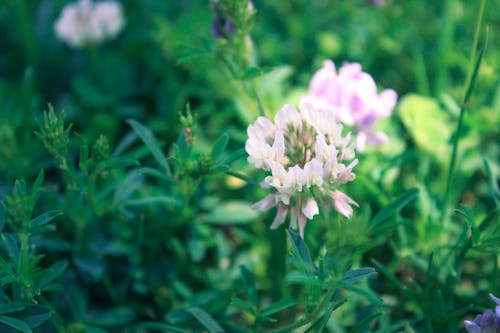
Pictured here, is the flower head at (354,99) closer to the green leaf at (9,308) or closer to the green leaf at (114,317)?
the green leaf at (114,317)

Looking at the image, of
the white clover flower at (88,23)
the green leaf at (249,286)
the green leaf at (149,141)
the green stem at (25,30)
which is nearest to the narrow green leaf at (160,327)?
the green leaf at (249,286)

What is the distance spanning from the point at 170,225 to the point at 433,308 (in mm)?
1144

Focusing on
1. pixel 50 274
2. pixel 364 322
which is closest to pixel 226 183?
pixel 50 274

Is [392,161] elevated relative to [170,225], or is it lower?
elevated

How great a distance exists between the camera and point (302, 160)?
194 centimetres

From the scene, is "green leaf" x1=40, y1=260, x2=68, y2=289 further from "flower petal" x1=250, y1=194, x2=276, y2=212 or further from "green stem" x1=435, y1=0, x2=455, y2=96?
"green stem" x1=435, y1=0, x2=455, y2=96

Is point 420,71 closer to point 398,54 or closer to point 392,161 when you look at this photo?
point 398,54

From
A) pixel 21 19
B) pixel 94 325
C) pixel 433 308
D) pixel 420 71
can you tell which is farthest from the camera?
pixel 21 19

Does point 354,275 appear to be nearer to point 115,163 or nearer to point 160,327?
point 160,327

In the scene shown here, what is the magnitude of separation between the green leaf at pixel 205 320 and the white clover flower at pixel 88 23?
1909 mm

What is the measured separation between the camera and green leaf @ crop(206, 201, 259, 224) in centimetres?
265

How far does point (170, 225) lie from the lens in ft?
8.53

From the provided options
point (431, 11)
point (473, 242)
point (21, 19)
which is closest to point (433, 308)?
point (473, 242)

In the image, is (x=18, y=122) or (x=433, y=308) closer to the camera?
(x=433, y=308)
